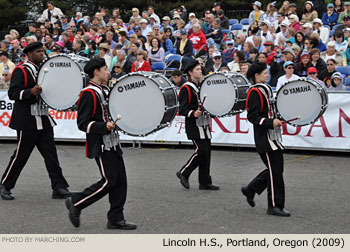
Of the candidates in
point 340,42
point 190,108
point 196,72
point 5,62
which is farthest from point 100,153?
point 5,62

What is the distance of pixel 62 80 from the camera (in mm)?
7801

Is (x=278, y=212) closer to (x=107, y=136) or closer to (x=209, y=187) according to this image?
(x=209, y=187)

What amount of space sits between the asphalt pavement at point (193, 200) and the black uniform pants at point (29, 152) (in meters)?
0.28

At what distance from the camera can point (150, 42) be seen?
17250 mm

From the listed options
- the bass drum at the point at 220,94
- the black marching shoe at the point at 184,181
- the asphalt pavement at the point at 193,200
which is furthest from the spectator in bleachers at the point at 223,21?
the black marching shoe at the point at 184,181

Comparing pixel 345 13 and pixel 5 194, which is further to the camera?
pixel 345 13

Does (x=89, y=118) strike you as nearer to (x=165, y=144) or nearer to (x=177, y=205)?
(x=177, y=205)

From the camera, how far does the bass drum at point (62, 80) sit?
301 inches

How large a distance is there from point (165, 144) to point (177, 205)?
19.0 feet

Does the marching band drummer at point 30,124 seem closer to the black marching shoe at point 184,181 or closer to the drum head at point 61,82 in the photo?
the drum head at point 61,82

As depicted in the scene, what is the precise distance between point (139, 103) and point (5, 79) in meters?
9.30
